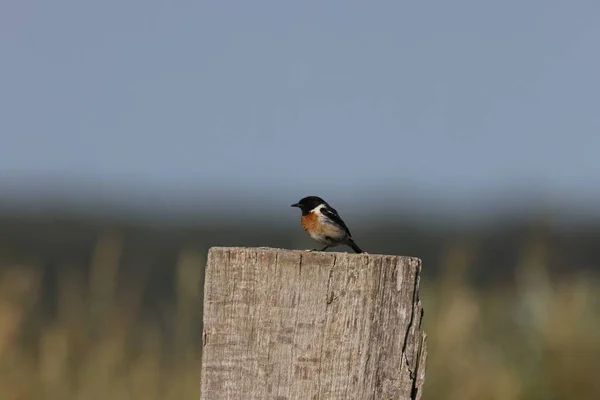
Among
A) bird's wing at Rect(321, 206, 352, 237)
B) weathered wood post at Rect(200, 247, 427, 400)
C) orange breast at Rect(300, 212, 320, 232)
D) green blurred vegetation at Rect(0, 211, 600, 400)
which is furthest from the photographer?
orange breast at Rect(300, 212, 320, 232)

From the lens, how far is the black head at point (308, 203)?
25.5ft

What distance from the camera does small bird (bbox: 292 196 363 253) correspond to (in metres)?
7.46

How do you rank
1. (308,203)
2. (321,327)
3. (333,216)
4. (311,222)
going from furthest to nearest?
(308,203) < (311,222) < (333,216) < (321,327)

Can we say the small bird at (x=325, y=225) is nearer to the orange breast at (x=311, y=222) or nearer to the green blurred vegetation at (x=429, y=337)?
the orange breast at (x=311, y=222)

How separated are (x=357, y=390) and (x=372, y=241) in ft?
93.6

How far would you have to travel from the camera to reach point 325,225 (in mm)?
7477

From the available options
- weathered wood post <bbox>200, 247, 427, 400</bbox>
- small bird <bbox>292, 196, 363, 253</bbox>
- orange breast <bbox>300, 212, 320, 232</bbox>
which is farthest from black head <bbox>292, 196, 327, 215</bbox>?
weathered wood post <bbox>200, 247, 427, 400</bbox>

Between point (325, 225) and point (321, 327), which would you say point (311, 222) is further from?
point (321, 327)

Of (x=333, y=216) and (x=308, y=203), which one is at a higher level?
(x=308, y=203)

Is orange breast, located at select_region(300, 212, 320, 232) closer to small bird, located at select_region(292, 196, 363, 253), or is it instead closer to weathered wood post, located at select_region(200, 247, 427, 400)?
small bird, located at select_region(292, 196, 363, 253)

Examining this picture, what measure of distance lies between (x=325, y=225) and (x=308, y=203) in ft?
1.23

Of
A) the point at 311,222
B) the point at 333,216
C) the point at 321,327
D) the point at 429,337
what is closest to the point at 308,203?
the point at 311,222

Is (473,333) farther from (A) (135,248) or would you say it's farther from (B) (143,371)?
(A) (135,248)

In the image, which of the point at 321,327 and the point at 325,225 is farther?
the point at 325,225
